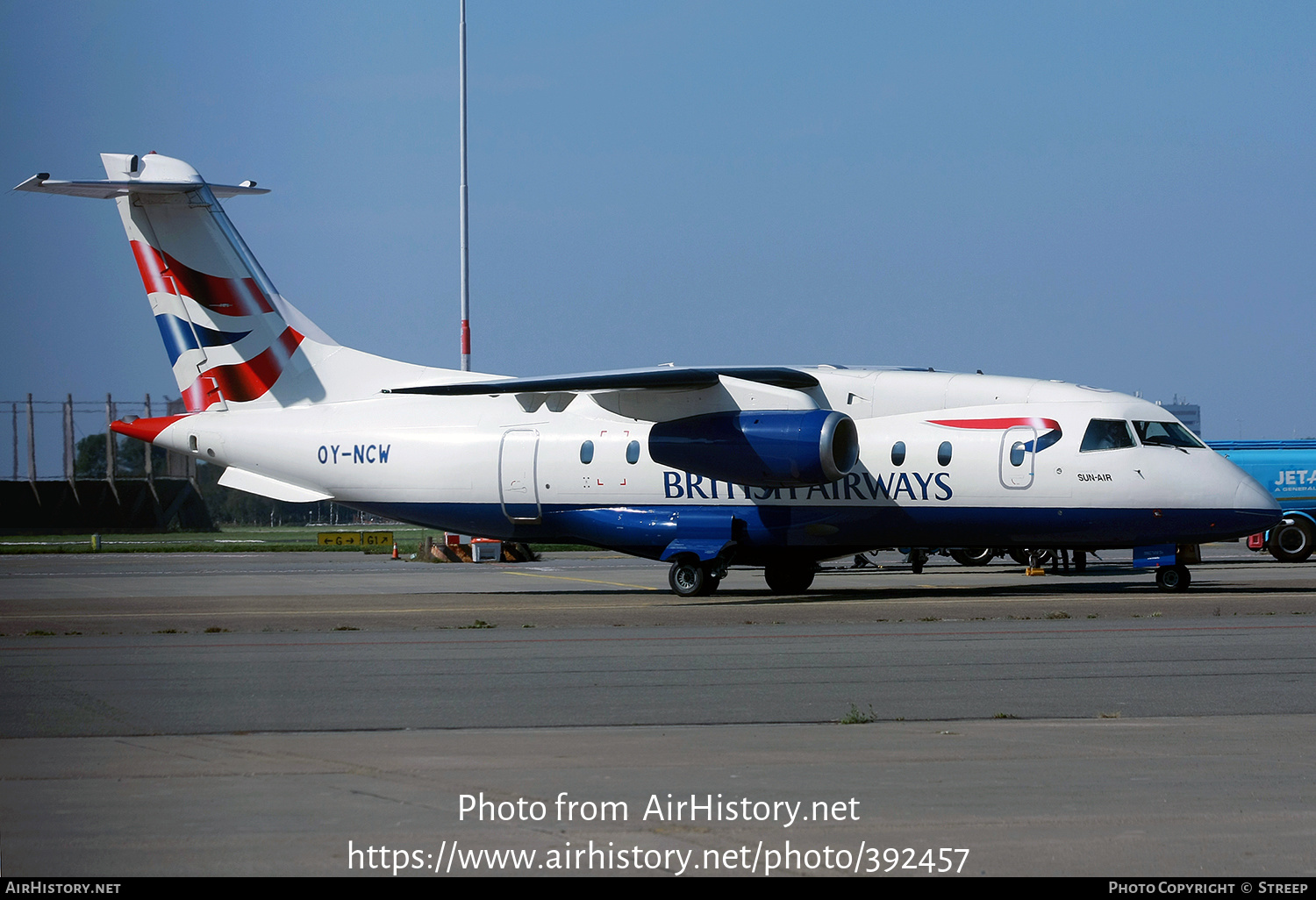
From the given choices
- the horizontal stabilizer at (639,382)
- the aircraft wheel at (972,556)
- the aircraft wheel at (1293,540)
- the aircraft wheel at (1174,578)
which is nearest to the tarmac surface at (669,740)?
the aircraft wheel at (1174,578)

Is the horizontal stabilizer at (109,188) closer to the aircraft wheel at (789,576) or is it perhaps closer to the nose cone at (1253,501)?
the aircraft wheel at (789,576)

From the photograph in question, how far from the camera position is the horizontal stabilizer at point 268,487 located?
81.5 feet

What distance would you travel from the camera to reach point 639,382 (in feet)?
69.8

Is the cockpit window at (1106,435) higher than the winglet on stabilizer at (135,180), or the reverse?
the winglet on stabilizer at (135,180)

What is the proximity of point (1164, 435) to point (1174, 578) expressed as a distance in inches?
97.1

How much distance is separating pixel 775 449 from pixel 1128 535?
5934 millimetres

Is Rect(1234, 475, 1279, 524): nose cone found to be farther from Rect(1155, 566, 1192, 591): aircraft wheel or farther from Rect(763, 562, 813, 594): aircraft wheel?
Rect(763, 562, 813, 594): aircraft wheel

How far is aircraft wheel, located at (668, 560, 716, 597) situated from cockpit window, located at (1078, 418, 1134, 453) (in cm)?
684

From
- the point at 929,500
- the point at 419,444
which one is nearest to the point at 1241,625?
the point at 929,500

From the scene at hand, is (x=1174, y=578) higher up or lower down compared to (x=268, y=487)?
lower down

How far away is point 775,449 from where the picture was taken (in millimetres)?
20859

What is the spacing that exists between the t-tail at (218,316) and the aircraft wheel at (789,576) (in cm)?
741

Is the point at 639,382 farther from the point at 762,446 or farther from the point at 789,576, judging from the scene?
the point at 789,576

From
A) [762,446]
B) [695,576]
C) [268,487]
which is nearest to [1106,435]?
[762,446]
